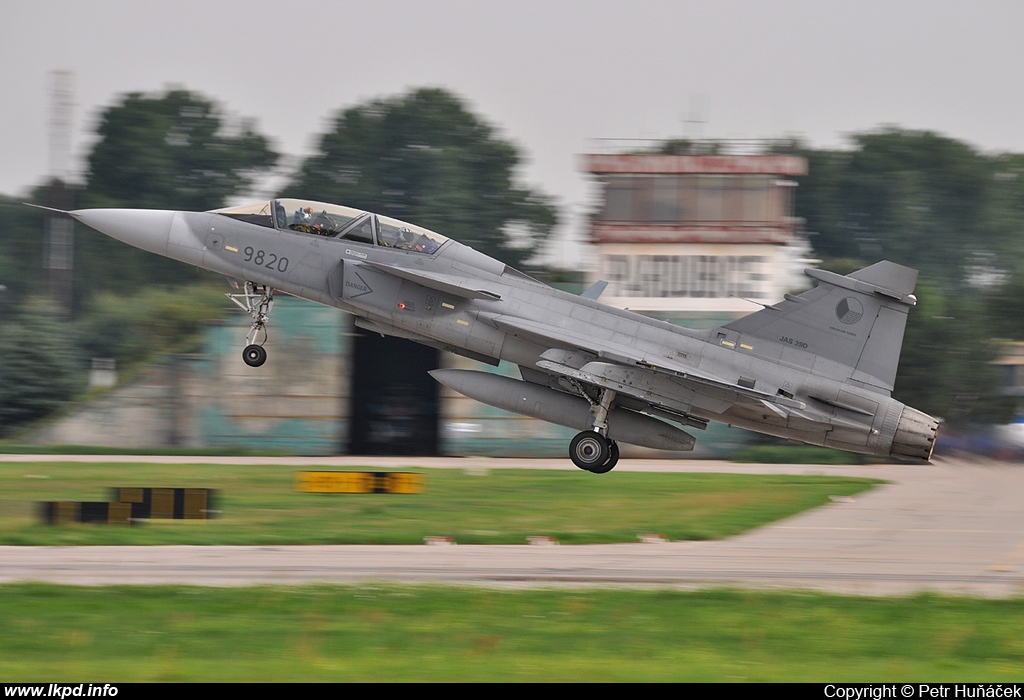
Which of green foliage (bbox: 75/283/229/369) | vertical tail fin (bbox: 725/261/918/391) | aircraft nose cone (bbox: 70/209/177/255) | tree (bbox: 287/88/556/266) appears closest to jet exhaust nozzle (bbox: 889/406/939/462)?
vertical tail fin (bbox: 725/261/918/391)

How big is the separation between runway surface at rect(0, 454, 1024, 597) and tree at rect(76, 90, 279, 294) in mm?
52963

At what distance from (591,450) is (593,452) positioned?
0.15 feet

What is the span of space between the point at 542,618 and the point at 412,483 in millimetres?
10397

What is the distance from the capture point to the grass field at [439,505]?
16906 mm

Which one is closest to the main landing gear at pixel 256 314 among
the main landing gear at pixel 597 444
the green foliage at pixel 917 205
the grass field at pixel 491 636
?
the main landing gear at pixel 597 444

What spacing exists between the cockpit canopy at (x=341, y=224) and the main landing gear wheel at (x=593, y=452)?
3.83 metres

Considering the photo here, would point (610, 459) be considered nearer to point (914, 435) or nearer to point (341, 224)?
point (914, 435)

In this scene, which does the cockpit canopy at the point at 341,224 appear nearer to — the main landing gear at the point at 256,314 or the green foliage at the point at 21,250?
the main landing gear at the point at 256,314

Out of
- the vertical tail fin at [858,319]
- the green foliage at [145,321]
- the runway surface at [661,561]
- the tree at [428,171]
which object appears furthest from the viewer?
the tree at [428,171]

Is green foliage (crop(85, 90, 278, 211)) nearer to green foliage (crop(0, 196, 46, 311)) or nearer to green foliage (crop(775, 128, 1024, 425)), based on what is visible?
green foliage (crop(0, 196, 46, 311))

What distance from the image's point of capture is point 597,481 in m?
25.1

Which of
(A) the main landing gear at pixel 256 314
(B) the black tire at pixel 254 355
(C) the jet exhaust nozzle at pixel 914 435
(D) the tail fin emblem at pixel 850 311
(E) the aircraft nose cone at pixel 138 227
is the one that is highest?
(E) the aircraft nose cone at pixel 138 227
